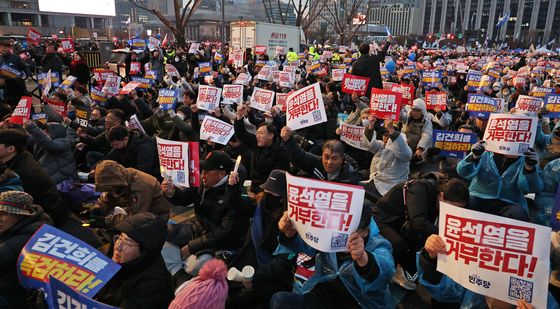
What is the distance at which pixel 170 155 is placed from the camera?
405 centimetres

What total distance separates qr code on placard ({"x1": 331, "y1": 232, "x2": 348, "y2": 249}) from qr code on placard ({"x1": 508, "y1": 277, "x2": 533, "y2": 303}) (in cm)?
89

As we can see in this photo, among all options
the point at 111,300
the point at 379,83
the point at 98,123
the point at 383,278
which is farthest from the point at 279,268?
the point at 379,83

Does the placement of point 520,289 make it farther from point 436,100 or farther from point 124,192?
point 436,100

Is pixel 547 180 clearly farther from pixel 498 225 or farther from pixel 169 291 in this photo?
pixel 169 291

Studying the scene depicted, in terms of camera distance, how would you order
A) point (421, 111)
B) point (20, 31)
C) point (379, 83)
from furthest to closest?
point (20, 31)
point (379, 83)
point (421, 111)

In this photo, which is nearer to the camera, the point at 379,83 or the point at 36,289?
the point at 36,289

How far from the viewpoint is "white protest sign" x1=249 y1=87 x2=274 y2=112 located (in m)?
7.20

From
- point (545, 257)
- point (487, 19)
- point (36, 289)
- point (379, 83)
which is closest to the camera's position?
point (545, 257)

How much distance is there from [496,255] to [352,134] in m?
4.12

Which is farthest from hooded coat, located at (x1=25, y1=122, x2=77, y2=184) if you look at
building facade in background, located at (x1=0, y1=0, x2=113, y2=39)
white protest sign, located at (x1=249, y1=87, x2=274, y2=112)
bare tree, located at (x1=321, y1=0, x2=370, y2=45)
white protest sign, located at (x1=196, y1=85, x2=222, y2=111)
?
building facade in background, located at (x1=0, y1=0, x2=113, y2=39)

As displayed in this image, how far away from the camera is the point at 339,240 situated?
246cm

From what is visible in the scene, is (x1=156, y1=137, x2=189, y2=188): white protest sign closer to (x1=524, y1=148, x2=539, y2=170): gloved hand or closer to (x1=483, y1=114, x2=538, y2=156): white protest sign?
(x1=483, y1=114, x2=538, y2=156): white protest sign

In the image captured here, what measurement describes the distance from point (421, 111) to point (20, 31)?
215ft

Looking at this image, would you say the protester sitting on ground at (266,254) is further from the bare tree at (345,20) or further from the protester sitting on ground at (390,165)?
the bare tree at (345,20)
